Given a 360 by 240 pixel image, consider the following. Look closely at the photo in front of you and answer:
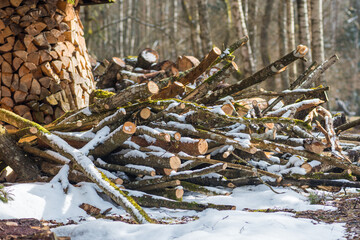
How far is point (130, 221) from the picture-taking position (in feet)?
9.69

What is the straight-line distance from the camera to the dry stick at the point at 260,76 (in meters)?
4.08

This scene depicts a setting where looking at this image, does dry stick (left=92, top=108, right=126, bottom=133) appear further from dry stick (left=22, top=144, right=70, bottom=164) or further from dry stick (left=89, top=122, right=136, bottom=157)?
dry stick (left=22, top=144, right=70, bottom=164)

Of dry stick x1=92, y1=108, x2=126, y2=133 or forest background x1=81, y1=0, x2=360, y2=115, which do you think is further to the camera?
forest background x1=81, y1=0, x2=360, y2=115

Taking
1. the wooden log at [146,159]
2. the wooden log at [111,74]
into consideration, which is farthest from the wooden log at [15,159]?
the wooden log at [111,74]

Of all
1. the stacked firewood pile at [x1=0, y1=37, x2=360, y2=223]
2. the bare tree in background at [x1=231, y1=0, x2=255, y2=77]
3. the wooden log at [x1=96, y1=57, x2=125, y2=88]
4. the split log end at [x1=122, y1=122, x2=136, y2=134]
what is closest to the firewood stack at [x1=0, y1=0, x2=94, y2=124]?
the wooden log at [x1=96, y1=57, x2=125, y2=88]

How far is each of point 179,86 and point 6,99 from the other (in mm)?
2631

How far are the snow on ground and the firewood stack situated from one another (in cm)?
222

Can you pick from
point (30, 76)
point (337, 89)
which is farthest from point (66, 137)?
point (337, 89)

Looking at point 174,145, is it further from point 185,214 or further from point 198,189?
point 185,214

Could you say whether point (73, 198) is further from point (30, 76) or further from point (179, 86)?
point (30, 76)

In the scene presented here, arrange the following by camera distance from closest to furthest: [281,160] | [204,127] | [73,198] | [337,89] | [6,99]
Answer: [73,198]
[204,127]
[281,160]
[6,99]
[337,89]

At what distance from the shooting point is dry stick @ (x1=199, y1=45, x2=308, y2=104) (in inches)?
161

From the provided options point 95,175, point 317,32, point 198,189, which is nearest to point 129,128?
point 95,175

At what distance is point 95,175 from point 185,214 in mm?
813
